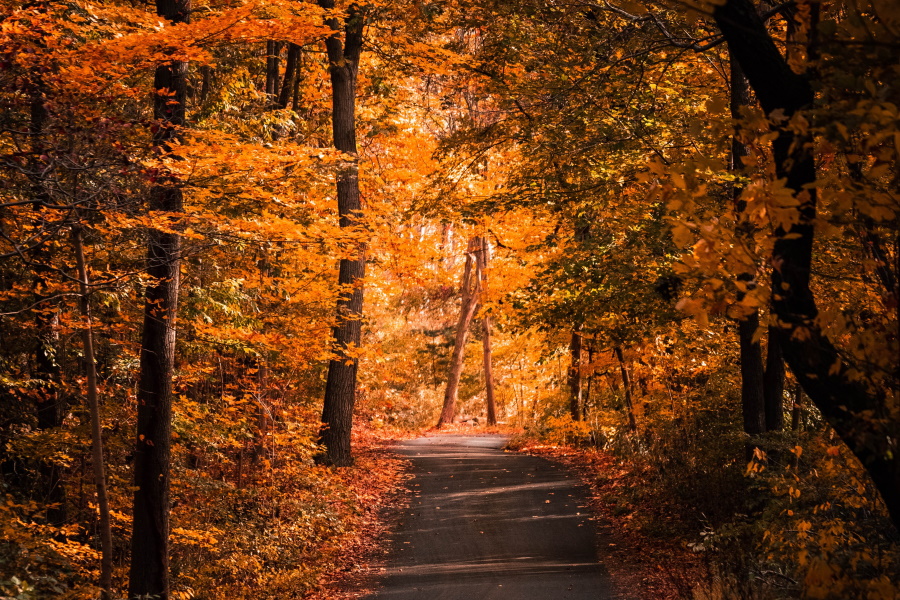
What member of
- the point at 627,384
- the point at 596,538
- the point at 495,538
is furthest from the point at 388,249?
the point at 596,538

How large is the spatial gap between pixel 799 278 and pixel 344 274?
40.3 feet

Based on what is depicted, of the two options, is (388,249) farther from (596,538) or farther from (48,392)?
(48,392)

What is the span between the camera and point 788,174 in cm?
287

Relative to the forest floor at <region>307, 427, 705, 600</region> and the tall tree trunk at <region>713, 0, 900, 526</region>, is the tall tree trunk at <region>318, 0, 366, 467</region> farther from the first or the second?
the tall tree trunk at <region>713, 0, 900, 526</region>

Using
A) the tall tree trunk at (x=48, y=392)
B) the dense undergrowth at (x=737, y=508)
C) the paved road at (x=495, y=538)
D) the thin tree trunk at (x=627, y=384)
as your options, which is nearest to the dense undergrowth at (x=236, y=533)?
the tall tree trunk at (x=48, y=392)

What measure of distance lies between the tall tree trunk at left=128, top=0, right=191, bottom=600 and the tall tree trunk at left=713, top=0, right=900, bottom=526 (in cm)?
670

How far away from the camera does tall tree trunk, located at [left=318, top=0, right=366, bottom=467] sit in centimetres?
1420

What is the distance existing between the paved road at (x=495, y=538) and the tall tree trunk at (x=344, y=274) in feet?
6.67

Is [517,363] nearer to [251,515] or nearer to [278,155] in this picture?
[251,515]

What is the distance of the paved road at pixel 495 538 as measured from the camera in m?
8.80

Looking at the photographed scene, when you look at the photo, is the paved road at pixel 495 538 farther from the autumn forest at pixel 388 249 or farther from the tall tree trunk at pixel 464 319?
the tall tree trunk at pixel 464 319

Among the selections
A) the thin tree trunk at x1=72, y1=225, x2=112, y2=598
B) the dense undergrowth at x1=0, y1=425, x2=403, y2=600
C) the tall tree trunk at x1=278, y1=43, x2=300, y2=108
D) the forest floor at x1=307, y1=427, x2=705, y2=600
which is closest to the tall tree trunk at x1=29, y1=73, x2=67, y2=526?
the dense undergrowth at x1=0, y1=425, x2=403, y2=600

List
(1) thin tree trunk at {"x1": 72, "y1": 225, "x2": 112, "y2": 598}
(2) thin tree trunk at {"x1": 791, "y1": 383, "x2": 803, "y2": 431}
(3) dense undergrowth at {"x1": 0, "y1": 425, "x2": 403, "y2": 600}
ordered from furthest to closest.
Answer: (2) thin tree trunk at {"x1": 791, "y1": 383, "x2": 803, "y2": 431} < (3) dense undergrowth at {"x1": 0, "y1": 425, "x2": 403, "y2": 600} < (1) thin tree trunk at {"x1": 72, "y1": 225, "x2": 112, "y2": 598}

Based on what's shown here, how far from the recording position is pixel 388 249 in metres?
17.1
